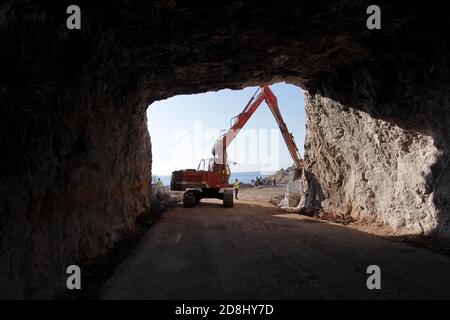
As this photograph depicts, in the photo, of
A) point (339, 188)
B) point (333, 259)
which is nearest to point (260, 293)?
point (333, 259)

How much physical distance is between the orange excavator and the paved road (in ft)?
31.5

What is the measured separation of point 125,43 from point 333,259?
730 centimetres

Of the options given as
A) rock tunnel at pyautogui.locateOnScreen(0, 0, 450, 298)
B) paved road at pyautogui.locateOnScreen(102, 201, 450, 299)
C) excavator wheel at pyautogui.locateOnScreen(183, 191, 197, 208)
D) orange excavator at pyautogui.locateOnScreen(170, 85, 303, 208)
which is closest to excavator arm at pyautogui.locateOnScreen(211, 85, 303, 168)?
orange excavator at pyautogui.locateOnScreen(170, 85, 303, 208)

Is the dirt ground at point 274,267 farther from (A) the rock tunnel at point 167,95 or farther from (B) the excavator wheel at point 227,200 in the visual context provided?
(B) the excavator wheel at point 227,200

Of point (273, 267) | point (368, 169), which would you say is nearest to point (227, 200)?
point (368, 169)

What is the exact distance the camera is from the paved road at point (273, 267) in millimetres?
5355

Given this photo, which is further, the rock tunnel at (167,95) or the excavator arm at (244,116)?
the excavator arm at (244,116)

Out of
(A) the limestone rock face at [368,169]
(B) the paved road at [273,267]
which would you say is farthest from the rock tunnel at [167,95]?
(B) the paved road at [273,267]

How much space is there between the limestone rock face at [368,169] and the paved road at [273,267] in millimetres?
1883

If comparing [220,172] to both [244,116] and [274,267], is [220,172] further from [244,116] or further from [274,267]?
[274,267]

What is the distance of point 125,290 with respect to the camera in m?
5.51

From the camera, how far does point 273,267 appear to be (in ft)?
22.3

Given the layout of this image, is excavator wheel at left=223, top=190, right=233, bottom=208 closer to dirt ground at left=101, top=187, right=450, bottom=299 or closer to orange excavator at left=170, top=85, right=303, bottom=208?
orange excavator at left=170, top=85, right=303, bottom=208

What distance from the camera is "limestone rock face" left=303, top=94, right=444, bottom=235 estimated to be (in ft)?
33.8
